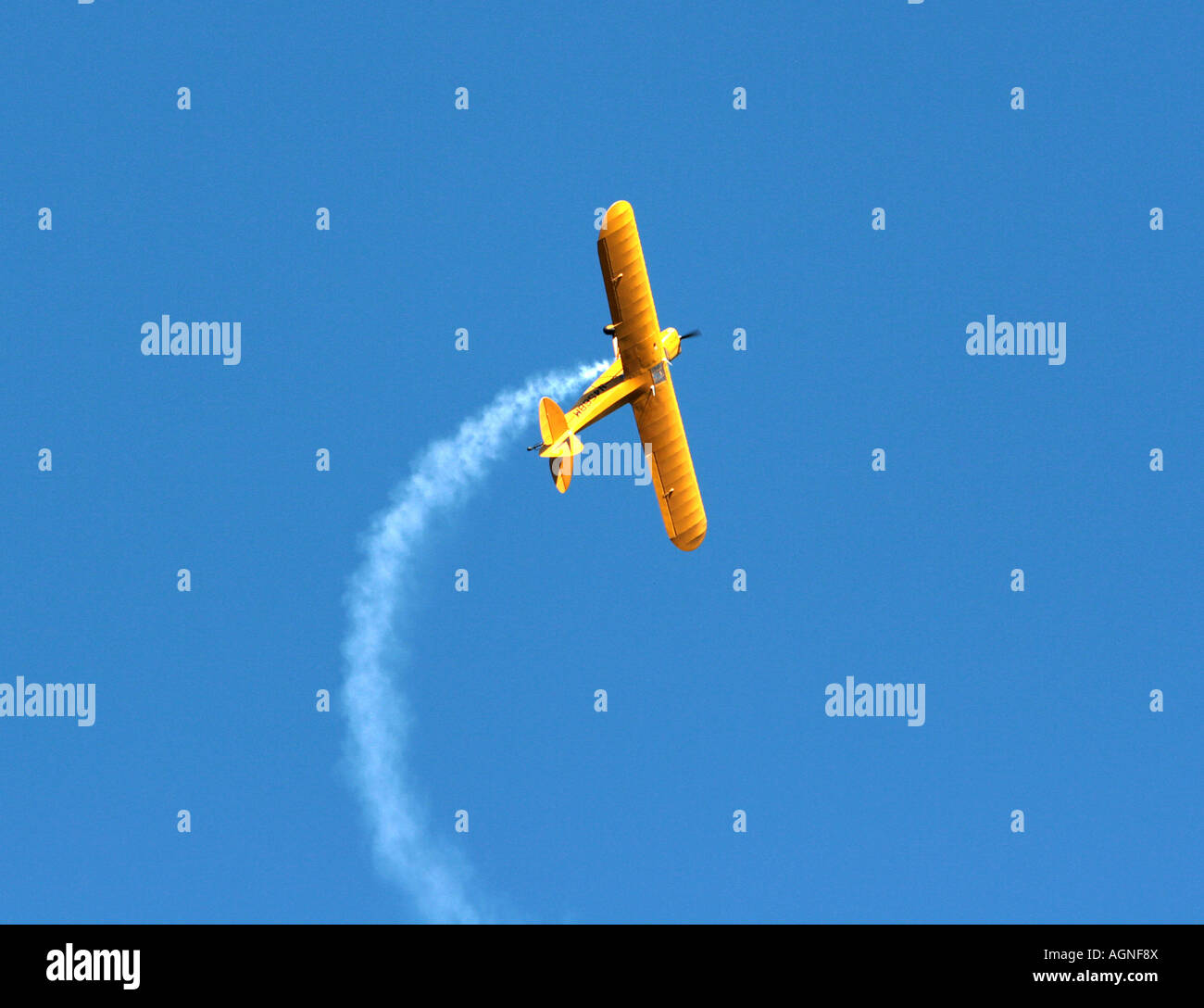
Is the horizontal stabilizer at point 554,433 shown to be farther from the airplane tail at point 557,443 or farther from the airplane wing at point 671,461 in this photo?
the airplane wing at point 671,461

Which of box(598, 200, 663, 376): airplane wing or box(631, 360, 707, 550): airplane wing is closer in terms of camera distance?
box(598, 200, 663, 376): airplane wing

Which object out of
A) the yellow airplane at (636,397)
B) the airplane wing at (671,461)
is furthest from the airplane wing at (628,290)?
the airplane wing at (671,461)

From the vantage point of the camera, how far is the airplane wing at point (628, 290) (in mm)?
58469

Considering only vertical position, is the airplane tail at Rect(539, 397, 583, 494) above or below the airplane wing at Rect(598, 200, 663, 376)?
below

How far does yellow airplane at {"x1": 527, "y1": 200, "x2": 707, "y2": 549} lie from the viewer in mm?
58750

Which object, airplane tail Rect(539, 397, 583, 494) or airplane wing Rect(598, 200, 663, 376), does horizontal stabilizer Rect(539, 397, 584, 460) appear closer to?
airplane tail Rect(539, 397, 583, 494)

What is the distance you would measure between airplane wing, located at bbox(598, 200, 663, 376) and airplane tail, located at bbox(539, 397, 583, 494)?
2588 millimetres

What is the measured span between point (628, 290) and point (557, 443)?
178 inches

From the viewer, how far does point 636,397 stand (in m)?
61.4

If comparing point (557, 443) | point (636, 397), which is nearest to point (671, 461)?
point (636, 397)

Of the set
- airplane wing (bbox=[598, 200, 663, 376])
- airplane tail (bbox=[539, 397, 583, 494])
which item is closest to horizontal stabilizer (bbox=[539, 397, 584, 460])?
airplane tail (bbox=[539, 397, 583, 494])

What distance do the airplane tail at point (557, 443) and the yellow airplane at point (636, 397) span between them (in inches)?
1.0

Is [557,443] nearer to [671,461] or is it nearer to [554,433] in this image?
[554,433]
